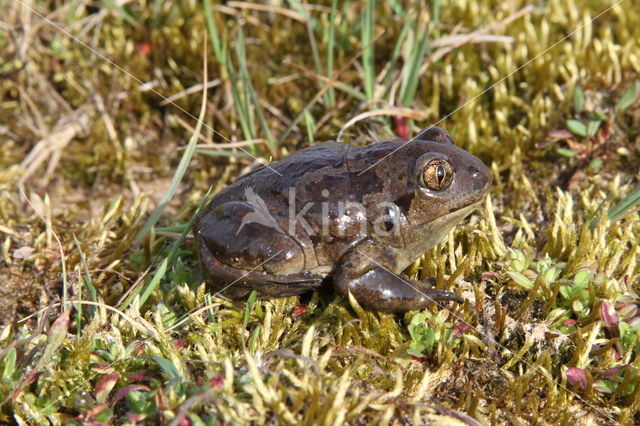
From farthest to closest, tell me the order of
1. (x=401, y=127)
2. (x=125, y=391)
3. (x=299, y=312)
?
1. (x=401, y=127)
2. (x=299, y=312)
3. (x=125, y=391)

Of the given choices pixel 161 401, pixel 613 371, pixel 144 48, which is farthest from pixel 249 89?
pixel 613 371

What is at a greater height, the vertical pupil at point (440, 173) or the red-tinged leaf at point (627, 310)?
the vertical pupil at point (440, 173)

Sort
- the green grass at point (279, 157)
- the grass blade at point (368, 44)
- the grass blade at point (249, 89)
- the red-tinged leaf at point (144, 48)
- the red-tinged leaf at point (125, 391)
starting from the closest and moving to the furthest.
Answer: the red-tinged leaf at point (125, 391), the green grass at point (279, 157), the grass blade at point (249, 89), the grass blade at point (368, 44), the red-tinged leaf at point (144, 48)

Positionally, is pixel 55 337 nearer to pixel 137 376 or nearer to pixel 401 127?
pixel 137 376

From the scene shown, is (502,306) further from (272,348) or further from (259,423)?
(259,423)

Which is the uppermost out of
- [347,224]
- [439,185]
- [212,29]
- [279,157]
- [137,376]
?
[212,29]

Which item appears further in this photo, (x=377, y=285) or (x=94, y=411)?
(x=377, y=285)

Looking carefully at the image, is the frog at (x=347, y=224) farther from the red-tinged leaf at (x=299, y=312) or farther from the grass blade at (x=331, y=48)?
the grass blade at (x=331, y=48)

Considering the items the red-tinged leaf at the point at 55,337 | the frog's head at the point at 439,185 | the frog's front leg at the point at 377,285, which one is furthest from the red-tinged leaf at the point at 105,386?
the frog's head at the point at 439,185
